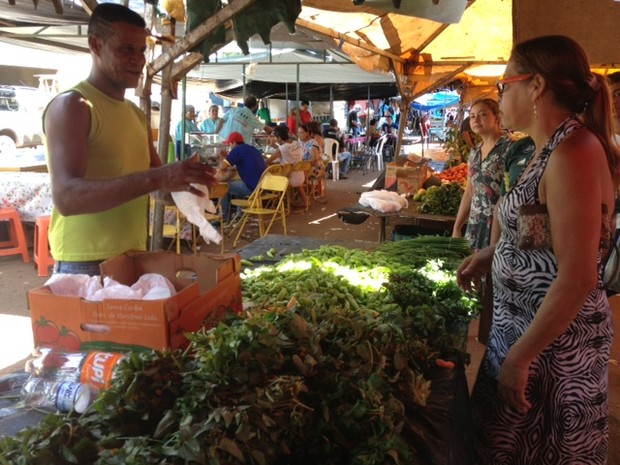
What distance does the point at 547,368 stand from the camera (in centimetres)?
169

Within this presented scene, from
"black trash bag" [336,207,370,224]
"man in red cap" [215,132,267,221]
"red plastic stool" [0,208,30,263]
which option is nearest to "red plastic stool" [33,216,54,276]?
"red plastic stool" [0,208,30,263]

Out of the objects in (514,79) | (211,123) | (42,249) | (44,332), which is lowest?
(42,249)

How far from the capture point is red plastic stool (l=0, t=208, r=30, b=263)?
20.7ft

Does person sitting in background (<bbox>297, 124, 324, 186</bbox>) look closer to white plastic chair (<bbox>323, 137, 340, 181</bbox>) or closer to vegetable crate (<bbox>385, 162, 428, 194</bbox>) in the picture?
white plastic chair (<bbox>323, 137, 340, 181</bbox>)

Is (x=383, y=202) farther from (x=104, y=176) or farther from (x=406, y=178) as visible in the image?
(x=104, y=176)

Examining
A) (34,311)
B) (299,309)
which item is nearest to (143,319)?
(34,311)

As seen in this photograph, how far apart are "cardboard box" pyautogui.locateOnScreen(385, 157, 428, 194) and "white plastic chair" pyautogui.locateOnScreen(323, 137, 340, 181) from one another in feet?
28.1

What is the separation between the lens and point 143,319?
4.77 feet

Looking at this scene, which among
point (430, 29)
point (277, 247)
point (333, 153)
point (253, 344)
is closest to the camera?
point (253, 344)

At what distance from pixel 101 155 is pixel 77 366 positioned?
838 mm

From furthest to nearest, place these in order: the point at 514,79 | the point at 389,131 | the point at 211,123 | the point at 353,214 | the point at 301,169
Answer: the point at 389,131 < the point at 211,123 < the point at 301,169 < the point at 353,214 < the point at 514,79

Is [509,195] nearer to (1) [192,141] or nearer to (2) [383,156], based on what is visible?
Result: (1) [192,141]

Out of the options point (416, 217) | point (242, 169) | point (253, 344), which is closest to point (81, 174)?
point (253, 344)

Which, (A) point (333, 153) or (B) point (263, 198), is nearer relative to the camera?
(B) point (263, 198)
